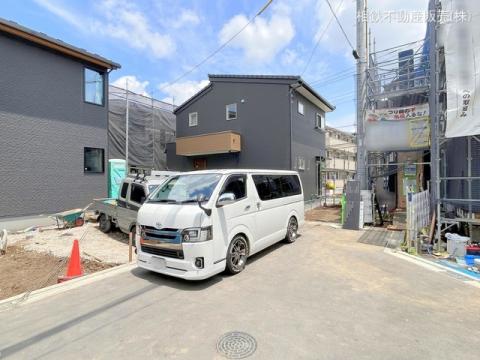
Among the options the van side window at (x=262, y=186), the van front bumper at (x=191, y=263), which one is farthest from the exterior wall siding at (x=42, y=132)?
the van side window at (x=262, y=186)

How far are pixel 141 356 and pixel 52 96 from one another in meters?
11.1

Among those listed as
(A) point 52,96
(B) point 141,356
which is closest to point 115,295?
(B) point 141,356

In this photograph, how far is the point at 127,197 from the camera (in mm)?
7543

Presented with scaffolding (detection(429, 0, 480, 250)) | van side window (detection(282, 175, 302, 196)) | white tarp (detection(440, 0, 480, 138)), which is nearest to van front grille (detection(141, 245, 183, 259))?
van side window (detection(282, 175, 302, 196))

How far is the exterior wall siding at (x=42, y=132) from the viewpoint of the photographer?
909 centimetres

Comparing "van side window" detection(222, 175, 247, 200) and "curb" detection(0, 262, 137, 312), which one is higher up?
"van side window" detection(222, 175, 247, 200)

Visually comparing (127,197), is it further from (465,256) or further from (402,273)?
(465,256)

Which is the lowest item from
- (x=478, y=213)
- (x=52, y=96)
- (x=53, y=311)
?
(x=53, y=311)

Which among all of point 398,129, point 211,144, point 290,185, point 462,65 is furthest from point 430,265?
point 211,144

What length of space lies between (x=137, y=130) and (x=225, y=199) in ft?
47.4

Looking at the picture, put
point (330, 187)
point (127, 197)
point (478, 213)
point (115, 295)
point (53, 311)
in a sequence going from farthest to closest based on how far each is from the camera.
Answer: point (330, 187) → point (127, 197) → point (478, 213) → point (115, 295) → point (53, 311)

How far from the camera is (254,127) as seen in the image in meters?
13.8

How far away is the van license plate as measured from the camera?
4387mm

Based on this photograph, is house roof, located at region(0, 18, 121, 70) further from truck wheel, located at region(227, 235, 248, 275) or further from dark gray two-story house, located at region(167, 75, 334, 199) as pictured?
truck wheel, located at region(227, 235, 248, 275)
